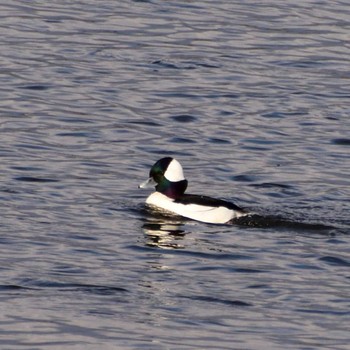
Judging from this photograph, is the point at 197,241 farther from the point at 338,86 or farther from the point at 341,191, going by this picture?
the point at 338,86

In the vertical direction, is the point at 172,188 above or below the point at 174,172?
below

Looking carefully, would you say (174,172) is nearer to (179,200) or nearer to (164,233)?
(179,200)

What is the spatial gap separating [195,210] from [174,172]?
893 mm

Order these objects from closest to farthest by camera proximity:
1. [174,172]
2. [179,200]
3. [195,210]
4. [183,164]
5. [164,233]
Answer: [164,233] → [195,210] → [179,200] → [174,172] → [183,164]

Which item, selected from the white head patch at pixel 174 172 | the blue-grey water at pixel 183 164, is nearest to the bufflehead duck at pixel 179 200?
the white head patch at pixel 174 172

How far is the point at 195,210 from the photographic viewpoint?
687 inches

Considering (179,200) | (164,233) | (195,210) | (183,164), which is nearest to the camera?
(164,233)

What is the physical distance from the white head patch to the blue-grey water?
0.49m

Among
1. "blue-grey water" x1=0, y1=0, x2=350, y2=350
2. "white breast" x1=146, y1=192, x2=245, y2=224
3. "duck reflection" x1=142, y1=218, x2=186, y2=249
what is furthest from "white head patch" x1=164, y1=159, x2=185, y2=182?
"duck reflection" x1=142, y1=218, x2=186, y2=249

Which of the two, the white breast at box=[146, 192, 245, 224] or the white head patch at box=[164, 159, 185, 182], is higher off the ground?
the white head patch at box=[164, 159, 185, 182]

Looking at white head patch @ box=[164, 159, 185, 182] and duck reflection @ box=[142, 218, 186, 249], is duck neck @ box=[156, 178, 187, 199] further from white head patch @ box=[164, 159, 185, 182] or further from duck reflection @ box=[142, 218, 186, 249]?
duck reflection @ box=[142, 218, 186, 249]

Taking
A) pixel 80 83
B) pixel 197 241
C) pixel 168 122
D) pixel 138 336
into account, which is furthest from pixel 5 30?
pixel 138 336

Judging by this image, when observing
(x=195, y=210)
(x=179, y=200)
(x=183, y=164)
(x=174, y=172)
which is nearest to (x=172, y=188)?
(x=174, y=172)

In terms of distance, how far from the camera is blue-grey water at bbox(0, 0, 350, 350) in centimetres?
1291
